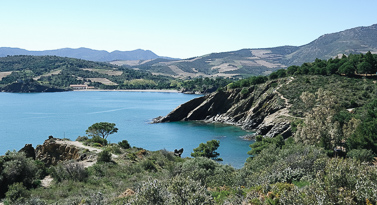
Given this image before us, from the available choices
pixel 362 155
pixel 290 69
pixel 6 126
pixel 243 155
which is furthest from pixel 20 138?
pixel 290 69

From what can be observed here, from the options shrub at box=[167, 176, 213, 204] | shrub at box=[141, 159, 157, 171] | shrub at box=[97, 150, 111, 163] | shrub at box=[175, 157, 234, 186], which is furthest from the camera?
shrub at box=[97, 150, 111, 163]

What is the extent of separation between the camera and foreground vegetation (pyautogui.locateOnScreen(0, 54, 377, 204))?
1462 cm

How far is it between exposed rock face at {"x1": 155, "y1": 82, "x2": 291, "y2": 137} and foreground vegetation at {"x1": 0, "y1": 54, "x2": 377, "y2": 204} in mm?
11297

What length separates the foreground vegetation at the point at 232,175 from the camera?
1462 cm

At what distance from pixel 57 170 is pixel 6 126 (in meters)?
80.7

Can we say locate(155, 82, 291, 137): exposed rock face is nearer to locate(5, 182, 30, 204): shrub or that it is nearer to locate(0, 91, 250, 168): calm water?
locate(0, 91, 250, 168): calm water

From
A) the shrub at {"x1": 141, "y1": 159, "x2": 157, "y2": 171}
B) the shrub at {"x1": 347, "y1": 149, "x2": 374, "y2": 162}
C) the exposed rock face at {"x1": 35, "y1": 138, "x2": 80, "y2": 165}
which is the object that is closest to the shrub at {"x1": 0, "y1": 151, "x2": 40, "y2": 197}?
the shrub at {"x1": 141, "y1": 159, "x2": 157, "y2": 171}

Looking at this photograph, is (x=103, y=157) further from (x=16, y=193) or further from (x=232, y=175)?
(x=232, y=175)

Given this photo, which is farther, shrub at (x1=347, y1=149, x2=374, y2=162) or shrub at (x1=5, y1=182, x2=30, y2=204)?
shrub at (x1=347, y1=149, x2=374, y2=162)

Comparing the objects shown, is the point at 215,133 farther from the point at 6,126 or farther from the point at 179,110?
the point at 6,126

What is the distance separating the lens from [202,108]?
10969cm

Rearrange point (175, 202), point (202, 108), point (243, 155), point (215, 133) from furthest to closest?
point (202, 108) → point (215, 133) → point (243, 155) → point (175, 202)

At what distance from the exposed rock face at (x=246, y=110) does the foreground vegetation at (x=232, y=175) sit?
11.3 meters

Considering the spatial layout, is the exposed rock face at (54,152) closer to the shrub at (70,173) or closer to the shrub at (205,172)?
the shrub at (70,173)
